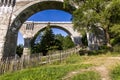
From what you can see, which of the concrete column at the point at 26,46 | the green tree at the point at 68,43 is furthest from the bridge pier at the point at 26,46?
the green tree at the point at 68,43

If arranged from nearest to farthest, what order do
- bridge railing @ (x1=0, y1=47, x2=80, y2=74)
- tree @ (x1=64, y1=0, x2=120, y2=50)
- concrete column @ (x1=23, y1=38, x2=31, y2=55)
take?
1. bridge railing @ (x1=0, y1=47, x2=80, y2=74)
2. tree @ (x1=64, y1=0, x2=120, y2=50)
3. concrete column @ (x1=23, y1=38, x2=31, y2=55)

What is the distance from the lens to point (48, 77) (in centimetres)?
1095

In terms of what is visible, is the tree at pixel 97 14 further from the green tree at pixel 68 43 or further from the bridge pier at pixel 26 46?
the green tree at pixel 68 43

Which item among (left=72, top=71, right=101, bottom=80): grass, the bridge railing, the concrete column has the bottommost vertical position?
(left=72, top=71, right=101, bottom=80): grass

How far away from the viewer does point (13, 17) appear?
28797mm

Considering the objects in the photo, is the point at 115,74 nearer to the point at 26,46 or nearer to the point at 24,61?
the point at 24,61

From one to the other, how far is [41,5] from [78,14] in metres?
8.86

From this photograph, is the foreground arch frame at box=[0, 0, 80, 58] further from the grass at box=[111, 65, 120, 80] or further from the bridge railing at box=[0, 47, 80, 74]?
the grass at box=[111, 65, 120, 80]

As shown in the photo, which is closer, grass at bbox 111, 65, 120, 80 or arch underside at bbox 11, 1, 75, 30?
grass at bbox 111, 65, 120, 80

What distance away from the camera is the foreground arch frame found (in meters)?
28.1

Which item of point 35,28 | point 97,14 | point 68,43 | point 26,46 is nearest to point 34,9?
point 97,14

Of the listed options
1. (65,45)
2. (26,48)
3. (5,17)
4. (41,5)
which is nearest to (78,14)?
(41,5)

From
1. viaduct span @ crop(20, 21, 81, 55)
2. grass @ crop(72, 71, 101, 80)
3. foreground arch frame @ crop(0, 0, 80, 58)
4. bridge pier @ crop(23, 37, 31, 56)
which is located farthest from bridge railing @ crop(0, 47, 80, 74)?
viaduct span @ crop(20, 21, 81, 55)

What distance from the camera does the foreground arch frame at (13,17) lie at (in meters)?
28.1
